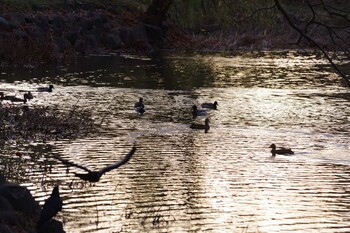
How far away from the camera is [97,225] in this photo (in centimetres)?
1202

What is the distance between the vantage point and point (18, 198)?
1086cm

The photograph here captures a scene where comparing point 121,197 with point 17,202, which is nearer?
point 17,202

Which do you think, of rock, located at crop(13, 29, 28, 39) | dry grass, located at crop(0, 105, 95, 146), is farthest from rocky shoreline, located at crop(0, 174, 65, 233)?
rock, located at crop(13, 29, 28, 39)

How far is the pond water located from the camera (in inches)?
512

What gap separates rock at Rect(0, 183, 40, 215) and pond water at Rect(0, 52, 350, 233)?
3.01ft

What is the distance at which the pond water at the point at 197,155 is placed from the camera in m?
13.0

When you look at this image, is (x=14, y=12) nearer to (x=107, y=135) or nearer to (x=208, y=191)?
(x=107, y=135)

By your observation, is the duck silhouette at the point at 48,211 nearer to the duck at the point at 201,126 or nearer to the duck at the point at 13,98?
the duck at the point at 201,126

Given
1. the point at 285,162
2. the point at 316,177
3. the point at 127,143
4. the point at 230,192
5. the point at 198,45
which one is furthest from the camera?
the point at 198,45

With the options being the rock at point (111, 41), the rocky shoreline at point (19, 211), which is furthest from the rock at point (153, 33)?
the rocky shoreline at point (19, 211)

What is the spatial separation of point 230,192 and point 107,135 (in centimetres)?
663

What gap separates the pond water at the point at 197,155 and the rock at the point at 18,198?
3.01ft

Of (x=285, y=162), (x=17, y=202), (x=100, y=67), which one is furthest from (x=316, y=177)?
(x=100, y=67)

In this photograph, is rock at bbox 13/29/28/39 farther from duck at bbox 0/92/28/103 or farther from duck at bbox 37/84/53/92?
duck at bbox 0/92/28/103
